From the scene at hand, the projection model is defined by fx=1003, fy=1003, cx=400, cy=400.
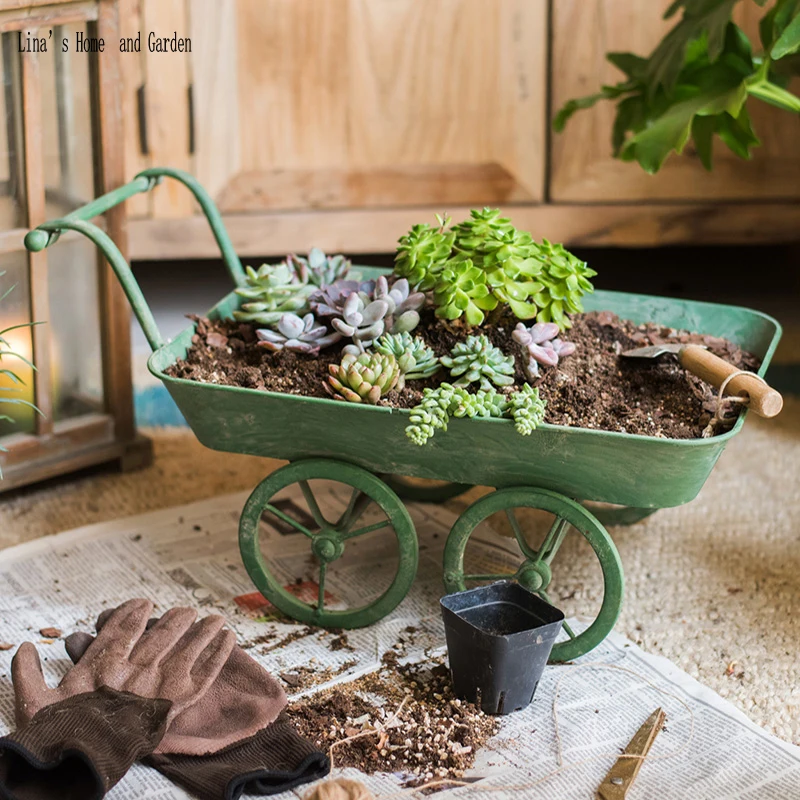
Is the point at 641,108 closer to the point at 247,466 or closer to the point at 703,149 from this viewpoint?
the point at 703,149

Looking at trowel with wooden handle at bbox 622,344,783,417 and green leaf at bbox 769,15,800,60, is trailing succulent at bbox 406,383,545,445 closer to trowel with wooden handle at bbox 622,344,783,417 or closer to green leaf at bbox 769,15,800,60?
trowel with wooden handle at bbox 622,344,783,417

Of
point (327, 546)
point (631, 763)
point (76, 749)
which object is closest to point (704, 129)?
point (327, 546)

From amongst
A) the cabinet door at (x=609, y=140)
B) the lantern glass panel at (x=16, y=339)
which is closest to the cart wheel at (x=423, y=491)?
the lantern glass panel at (x=16, y=339)

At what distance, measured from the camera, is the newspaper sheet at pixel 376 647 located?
1.19m

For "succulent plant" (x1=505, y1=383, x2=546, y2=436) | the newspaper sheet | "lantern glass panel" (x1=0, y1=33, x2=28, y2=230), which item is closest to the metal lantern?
"lantern glass panel" (x1=0, y1=33, x2=28, y2=230)

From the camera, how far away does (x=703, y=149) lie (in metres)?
1.79

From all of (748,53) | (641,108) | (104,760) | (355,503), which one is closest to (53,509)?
(355,503)

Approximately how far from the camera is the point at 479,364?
1.37 m

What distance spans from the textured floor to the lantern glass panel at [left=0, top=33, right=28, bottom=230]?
540mm

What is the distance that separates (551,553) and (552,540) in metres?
0.02

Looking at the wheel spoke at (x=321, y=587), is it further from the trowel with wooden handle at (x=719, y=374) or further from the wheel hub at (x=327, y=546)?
the trowel with wooden handle at (x=719, y=374)

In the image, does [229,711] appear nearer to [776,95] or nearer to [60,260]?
[60,260]

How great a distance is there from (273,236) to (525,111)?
25.8 inches

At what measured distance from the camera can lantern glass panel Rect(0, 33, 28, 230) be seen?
167 centimetres
